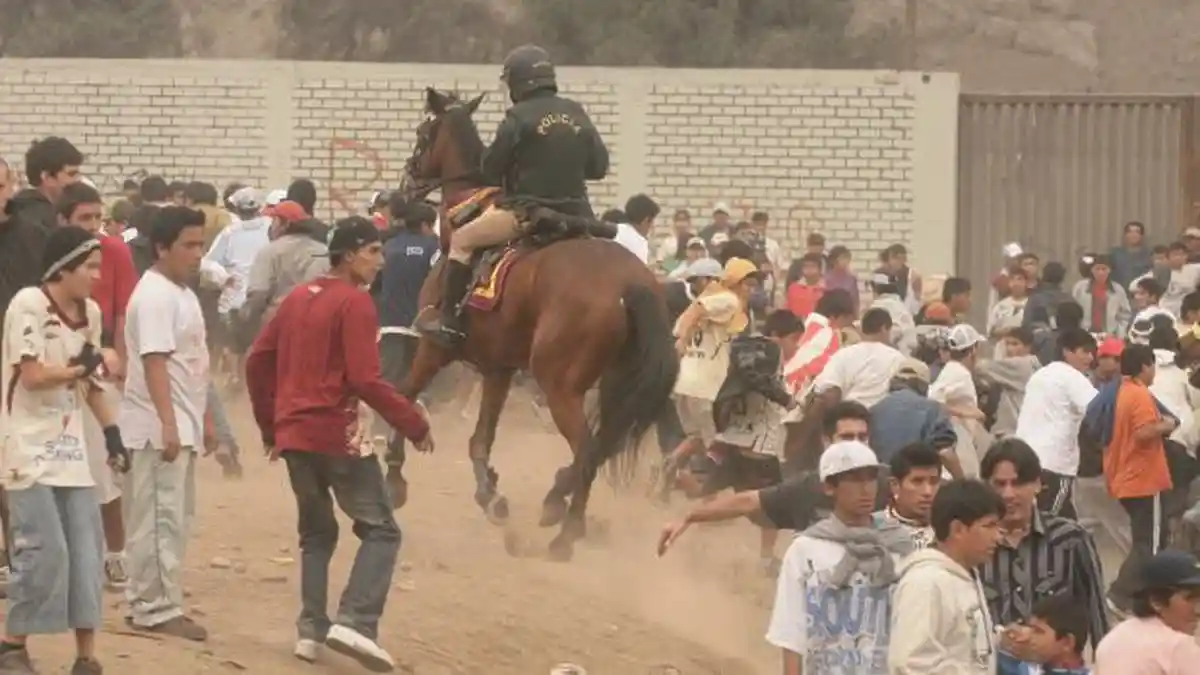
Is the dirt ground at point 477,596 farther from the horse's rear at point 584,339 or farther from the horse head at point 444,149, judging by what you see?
the horse head at point 444,149

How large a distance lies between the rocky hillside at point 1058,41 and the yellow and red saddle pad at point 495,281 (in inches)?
1523

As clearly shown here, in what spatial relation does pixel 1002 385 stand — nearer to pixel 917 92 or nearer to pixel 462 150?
pixel 462 150

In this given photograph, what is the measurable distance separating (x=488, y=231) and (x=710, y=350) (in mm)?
2408

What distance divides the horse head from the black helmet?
0.65m

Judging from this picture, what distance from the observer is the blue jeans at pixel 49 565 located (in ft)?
30.6

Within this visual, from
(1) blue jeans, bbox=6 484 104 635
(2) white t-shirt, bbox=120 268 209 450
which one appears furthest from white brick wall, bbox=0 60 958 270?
(1) blue jeans, bbox=6 484 104 635

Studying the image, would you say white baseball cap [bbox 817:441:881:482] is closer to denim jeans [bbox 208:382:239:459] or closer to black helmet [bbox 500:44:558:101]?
denim jeans [bbox 208:382:239:459]

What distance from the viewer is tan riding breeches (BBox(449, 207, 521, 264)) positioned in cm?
1414

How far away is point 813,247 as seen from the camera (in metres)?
23.9

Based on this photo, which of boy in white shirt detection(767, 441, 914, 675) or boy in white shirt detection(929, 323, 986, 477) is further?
boy in white shirt detection(929, 323, 986, 477)

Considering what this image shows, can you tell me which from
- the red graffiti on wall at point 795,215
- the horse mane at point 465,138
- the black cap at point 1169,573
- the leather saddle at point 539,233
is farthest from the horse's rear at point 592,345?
the red graffiti on wall at point 795,215

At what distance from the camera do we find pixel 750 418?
14.6m

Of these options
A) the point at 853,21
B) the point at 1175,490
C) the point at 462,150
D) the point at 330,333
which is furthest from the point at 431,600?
the point at 853,21

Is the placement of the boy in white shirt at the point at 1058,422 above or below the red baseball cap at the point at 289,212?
below
